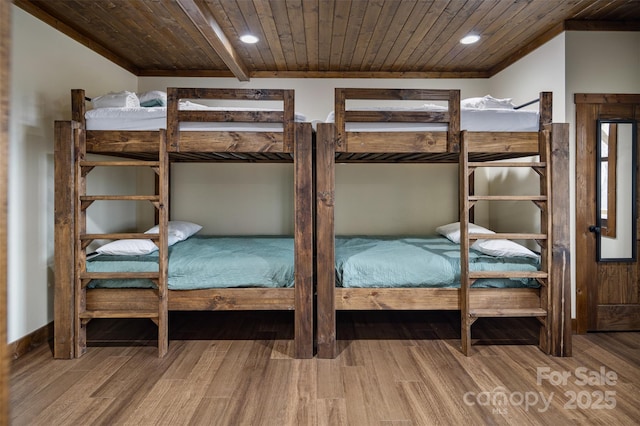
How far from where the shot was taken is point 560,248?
2.56m

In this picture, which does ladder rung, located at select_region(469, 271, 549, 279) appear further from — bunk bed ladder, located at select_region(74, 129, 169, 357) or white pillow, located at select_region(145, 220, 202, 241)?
white pillow, located at select_region(145, 220, 202, 241)

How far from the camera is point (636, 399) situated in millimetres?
1980

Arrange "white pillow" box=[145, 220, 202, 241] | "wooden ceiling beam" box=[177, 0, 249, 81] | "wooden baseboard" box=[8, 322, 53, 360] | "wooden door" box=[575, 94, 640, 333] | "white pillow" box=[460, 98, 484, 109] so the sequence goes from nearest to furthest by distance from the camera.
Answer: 1. "wooden ceiling beam" box=[177, 0, 249, 81]
2. "wooden baseboard" box=[8, 322, 53, 360]
3. "white pillow" box=[460, 98, 484, 109]
4. "wooden door" box=[575, 94, 640, 333]
5. "white pillow" box=[145, 220, 202, 241]

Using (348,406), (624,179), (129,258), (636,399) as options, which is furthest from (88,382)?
(624,179)

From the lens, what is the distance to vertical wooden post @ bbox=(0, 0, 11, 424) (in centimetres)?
67

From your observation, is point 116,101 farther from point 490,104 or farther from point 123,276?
point 490,104

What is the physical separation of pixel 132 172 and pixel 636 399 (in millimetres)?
4548

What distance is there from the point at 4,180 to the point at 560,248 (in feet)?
9.74

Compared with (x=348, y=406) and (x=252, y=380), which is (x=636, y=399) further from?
(x=252, y=380)

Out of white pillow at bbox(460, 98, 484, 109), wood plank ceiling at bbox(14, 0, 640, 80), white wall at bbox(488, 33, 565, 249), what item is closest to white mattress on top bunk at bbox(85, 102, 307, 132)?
wood plank ceiling at bbox(14, 0, 640, 80)

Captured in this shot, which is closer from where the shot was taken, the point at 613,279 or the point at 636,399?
the point at 636,399

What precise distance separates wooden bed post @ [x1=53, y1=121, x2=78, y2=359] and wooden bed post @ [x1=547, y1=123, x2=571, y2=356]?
10.9ft

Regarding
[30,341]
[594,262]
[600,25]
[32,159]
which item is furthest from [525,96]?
[30,341]

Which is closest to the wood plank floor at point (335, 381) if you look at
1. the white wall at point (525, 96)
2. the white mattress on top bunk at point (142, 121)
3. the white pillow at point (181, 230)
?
the white pillow at point (181, 230)
